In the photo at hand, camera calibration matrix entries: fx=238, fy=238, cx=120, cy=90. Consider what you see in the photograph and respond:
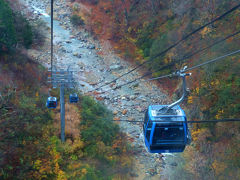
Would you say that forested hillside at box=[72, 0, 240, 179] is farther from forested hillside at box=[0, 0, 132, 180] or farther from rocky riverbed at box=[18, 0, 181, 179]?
forested hillside at box=[0, 0, 132, 180]

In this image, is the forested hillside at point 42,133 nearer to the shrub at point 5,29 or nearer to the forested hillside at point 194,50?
the shrub at point 5,29

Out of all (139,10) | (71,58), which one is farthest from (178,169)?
(139,10)

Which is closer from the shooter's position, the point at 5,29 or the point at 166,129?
the point at 166,129

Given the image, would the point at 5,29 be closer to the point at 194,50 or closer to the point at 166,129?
the point at 166,129

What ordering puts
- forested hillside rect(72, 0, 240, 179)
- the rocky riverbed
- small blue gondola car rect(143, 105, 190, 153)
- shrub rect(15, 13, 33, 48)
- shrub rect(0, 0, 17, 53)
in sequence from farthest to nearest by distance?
shrub rect(15, 13, 33, 48), shrub rect(0, 0, 17, 53), the rocky riverbed, forested hillside rect(72, 0, 240, 179), small blue gondola car rect(143, 105, 190, 153)

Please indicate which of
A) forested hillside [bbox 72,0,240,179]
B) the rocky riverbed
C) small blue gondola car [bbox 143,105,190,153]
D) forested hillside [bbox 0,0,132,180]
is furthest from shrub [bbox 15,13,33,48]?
small blue gondola car [bbox 143,105,190,153]

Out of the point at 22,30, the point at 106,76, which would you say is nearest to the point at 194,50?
the point at 106,76

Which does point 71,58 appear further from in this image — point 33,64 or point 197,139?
point 197,139
